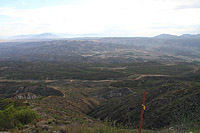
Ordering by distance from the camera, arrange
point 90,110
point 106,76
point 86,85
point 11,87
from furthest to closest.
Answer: point 106,76 < point 86,85 < point 11,87 < point 90,110

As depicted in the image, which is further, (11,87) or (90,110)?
(11,87)

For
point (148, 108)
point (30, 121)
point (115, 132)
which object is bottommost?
point (148, 108)

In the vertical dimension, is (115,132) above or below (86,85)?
above

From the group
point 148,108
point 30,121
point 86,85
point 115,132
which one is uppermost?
point 115,132

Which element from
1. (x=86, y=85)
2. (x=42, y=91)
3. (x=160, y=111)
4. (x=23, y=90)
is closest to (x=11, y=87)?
(x=23, y=90)

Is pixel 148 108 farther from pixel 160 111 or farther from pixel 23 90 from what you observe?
pixel 23 90

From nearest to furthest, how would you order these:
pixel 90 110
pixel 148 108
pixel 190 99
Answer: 1. pixel 190 99
2. pixel 148 108
3. pixel 90 110

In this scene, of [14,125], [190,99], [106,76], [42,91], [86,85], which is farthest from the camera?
[106,76]

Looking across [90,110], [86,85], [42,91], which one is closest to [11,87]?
[42,91]

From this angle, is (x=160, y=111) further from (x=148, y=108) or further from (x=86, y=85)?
(x=86, y=85)
